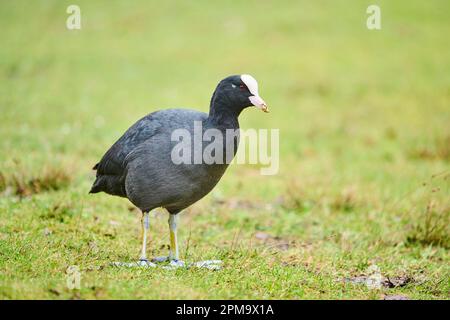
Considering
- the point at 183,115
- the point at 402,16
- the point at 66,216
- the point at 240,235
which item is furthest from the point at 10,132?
the point at 402,16

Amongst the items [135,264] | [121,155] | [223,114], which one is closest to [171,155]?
[223,114]

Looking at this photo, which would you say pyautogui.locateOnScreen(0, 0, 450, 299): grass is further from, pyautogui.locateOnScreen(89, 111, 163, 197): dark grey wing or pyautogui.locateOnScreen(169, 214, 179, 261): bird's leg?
pyautogui.locateOnScreen(89, 111, 163, 197): dark grey wing

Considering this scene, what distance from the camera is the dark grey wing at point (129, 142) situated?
626cm

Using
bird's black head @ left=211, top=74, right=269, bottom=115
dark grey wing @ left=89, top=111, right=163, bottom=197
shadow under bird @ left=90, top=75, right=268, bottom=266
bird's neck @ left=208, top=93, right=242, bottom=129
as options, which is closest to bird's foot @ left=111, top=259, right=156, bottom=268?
shadow under bird @ left=90, top=75, right=268, bottom=266

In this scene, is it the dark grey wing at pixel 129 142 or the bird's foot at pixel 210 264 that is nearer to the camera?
the bird's foot at pixel 210 264

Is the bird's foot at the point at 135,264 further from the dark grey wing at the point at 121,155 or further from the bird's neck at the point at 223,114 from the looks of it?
the bird's neck at the point at 223,114

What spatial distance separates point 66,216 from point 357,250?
3.52 m

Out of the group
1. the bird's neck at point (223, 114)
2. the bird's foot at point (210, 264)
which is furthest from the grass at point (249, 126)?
the bird's neck at point (223, 114)

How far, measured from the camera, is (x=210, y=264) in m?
Answer: 6.07

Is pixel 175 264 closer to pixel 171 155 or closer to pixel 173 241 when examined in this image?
pixel 173 241

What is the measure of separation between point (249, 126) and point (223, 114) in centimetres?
925

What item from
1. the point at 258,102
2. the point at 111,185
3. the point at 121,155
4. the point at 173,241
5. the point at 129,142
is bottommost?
the point at 173,241

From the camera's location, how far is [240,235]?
320 inches
